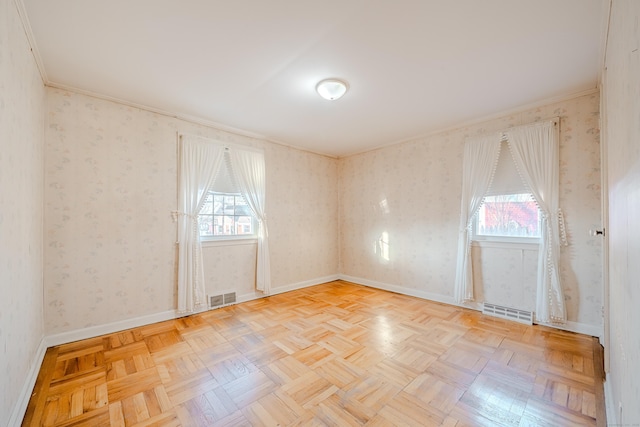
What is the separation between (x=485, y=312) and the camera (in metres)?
3.35

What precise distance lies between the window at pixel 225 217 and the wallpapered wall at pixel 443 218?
209cm

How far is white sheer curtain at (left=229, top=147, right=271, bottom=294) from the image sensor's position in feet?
12.7

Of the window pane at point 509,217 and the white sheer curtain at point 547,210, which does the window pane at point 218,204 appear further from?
the white sheer curtain at point 547,210

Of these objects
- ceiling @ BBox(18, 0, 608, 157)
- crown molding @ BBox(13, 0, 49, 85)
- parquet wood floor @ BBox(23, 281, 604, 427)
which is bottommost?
parquet wood floor @ BBox(23, 281, 604, 427)

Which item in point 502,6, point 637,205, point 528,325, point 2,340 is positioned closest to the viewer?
point 637,205

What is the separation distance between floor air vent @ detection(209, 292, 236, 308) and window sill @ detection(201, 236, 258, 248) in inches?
28.2

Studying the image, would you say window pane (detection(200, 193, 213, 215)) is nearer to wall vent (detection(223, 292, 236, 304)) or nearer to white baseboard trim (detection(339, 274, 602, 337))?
wall vent (detection(223, 292, 236, 304))

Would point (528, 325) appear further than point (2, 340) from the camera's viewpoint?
Yes

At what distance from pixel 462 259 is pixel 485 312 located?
716mm

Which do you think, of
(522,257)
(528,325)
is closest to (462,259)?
(522,257)

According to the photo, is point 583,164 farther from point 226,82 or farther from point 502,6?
point 226,82

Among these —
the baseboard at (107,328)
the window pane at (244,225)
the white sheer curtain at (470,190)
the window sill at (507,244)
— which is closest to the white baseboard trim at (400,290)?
the white sheer curtain at (470,190)

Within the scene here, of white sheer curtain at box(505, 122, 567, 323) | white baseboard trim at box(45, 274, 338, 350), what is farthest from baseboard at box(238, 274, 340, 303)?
white sheer curtain at box(505, 122, 567, 323)

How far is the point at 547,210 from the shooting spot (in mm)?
2895
